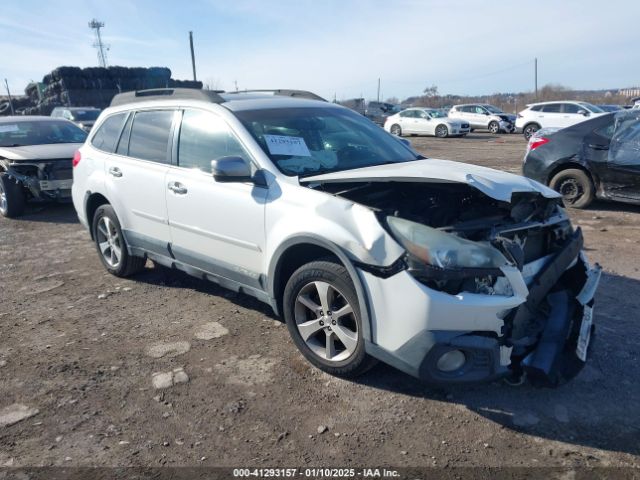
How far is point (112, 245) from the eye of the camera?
5.35m

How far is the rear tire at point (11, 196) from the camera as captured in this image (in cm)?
838

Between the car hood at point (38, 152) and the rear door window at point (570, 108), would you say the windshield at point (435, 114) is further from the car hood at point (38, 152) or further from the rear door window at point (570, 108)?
the car hood at point (38, 152)

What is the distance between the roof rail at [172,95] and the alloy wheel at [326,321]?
1857 millimetres

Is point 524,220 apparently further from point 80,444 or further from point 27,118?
point 27,118

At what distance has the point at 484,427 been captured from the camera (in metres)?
2.87

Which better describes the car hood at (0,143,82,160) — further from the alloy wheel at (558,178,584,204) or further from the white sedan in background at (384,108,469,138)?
the white sedan in background at (384,108,469,138)

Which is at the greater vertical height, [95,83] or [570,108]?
[95,83]

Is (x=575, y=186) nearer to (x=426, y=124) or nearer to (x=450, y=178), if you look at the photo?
(x=450, y=178)

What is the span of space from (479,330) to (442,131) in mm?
24189

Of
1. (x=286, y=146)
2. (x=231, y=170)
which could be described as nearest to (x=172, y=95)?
(x=286, y=146)

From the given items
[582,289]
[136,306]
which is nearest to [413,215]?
[582,289]

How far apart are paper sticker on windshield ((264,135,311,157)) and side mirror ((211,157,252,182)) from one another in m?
0.28

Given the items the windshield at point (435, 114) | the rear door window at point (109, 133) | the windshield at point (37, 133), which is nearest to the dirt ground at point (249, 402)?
the rear door window at point (109, 133)

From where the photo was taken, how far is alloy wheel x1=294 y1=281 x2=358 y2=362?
320 centimetres
